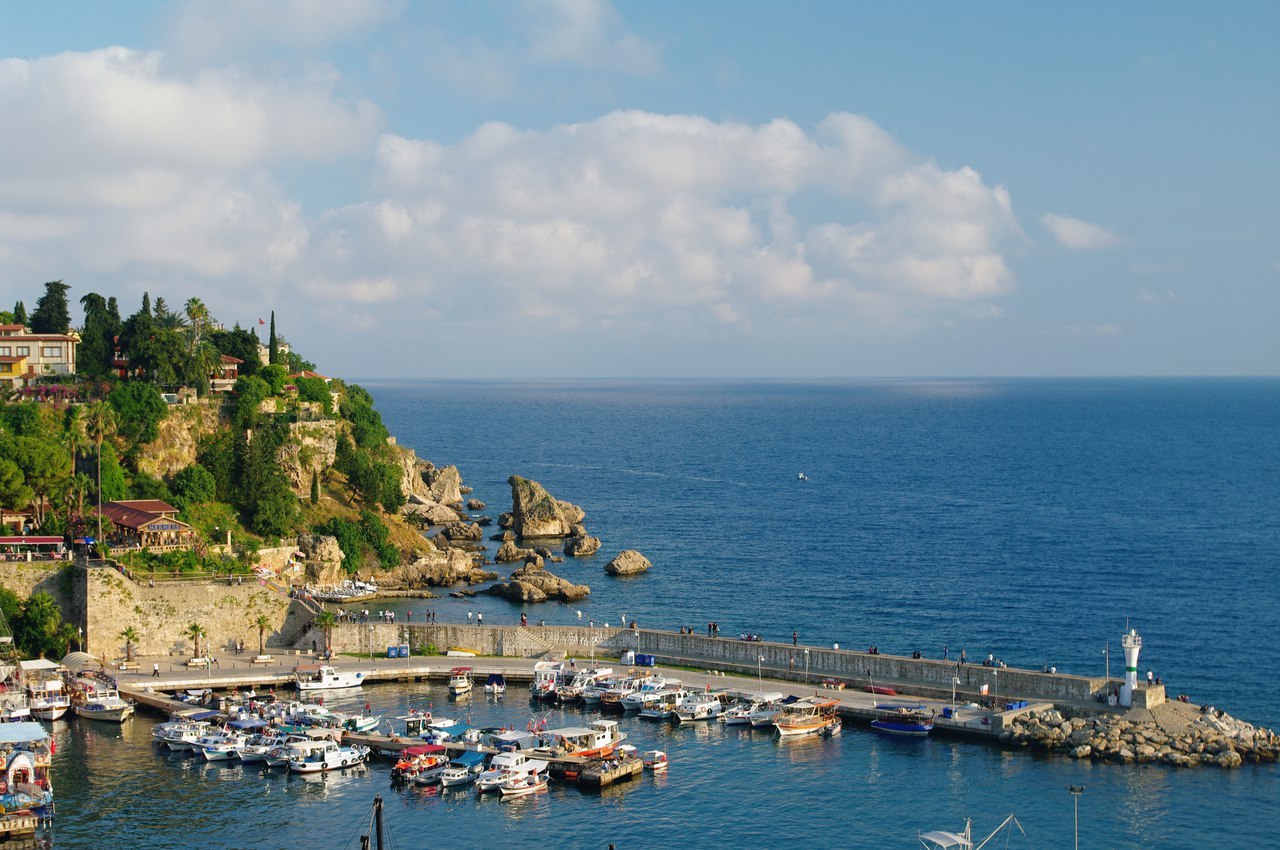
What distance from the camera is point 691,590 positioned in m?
102

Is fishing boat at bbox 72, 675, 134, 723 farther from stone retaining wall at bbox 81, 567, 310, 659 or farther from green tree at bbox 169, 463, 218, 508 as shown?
green tree at bbox 169, 463, 218, 508

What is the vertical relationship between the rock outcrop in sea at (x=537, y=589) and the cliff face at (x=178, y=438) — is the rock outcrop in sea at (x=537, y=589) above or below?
below

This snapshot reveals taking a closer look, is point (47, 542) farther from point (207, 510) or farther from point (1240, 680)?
point (1240, 680)

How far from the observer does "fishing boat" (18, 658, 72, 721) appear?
63.2 meters

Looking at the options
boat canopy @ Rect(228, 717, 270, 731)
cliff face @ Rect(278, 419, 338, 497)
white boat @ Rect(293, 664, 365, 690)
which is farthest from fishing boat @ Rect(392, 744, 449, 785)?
cliff face @ Rect(278, 419, 338, 497)

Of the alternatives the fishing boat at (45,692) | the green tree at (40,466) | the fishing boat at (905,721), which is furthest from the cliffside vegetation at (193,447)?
the fishing boat at (905,721)

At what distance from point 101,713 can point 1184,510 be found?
417 feet

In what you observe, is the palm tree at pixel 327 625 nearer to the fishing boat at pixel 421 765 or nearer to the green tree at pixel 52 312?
the fishing boat at pixel 421 765

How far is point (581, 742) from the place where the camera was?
5862 cm

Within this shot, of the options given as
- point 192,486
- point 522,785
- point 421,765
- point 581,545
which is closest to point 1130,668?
point 522,785

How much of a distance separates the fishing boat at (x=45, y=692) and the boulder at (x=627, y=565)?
52.5 metres

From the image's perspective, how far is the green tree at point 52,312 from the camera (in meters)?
109

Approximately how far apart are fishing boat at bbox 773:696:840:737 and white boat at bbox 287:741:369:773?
2241 cm

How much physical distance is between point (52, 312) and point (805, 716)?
82937mm
